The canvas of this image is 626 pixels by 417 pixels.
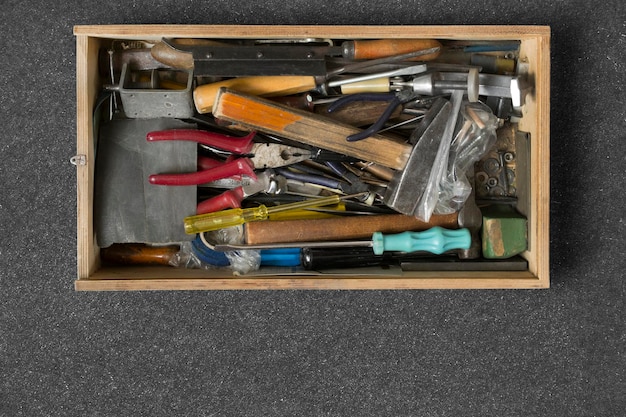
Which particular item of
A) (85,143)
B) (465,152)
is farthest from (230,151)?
(465,152)

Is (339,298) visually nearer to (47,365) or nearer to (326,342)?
(326,342)

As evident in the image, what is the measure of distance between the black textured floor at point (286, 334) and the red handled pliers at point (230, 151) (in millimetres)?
276

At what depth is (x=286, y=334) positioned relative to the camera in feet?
3.92

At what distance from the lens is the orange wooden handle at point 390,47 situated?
98cm

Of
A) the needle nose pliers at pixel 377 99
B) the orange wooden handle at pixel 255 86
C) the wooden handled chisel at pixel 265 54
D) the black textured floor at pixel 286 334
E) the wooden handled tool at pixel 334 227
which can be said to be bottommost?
the black textured floor at pixel 286 334

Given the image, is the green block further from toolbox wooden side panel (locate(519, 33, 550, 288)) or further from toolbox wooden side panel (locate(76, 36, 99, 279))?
toolbox wooden side panel (locate(76, 36, 99, 279))

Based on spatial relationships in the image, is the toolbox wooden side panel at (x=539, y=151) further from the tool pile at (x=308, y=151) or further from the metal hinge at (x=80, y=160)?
the metal hinge at (x=80, y=160)

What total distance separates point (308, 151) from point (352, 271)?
0.63 ft

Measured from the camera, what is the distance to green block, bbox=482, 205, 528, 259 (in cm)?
100

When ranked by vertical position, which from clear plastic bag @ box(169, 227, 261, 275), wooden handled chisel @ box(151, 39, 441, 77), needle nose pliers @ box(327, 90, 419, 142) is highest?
wooden handled chisel @ box(151, 39, 441, 77)

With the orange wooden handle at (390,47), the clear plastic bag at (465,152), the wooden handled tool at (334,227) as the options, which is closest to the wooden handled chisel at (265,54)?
the orange wooden handle at (390,47)

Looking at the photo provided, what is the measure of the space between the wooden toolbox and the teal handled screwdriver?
0.04 m

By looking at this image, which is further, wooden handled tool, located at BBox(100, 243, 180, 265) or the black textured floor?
the black textured floor

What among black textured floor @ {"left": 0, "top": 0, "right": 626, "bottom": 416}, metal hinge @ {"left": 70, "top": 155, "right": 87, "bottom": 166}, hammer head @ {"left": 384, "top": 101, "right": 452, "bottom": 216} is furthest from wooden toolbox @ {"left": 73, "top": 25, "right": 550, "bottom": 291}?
black textured floor @ {"left": 0, "top": 0, "right": 626, "bottom": 416}
